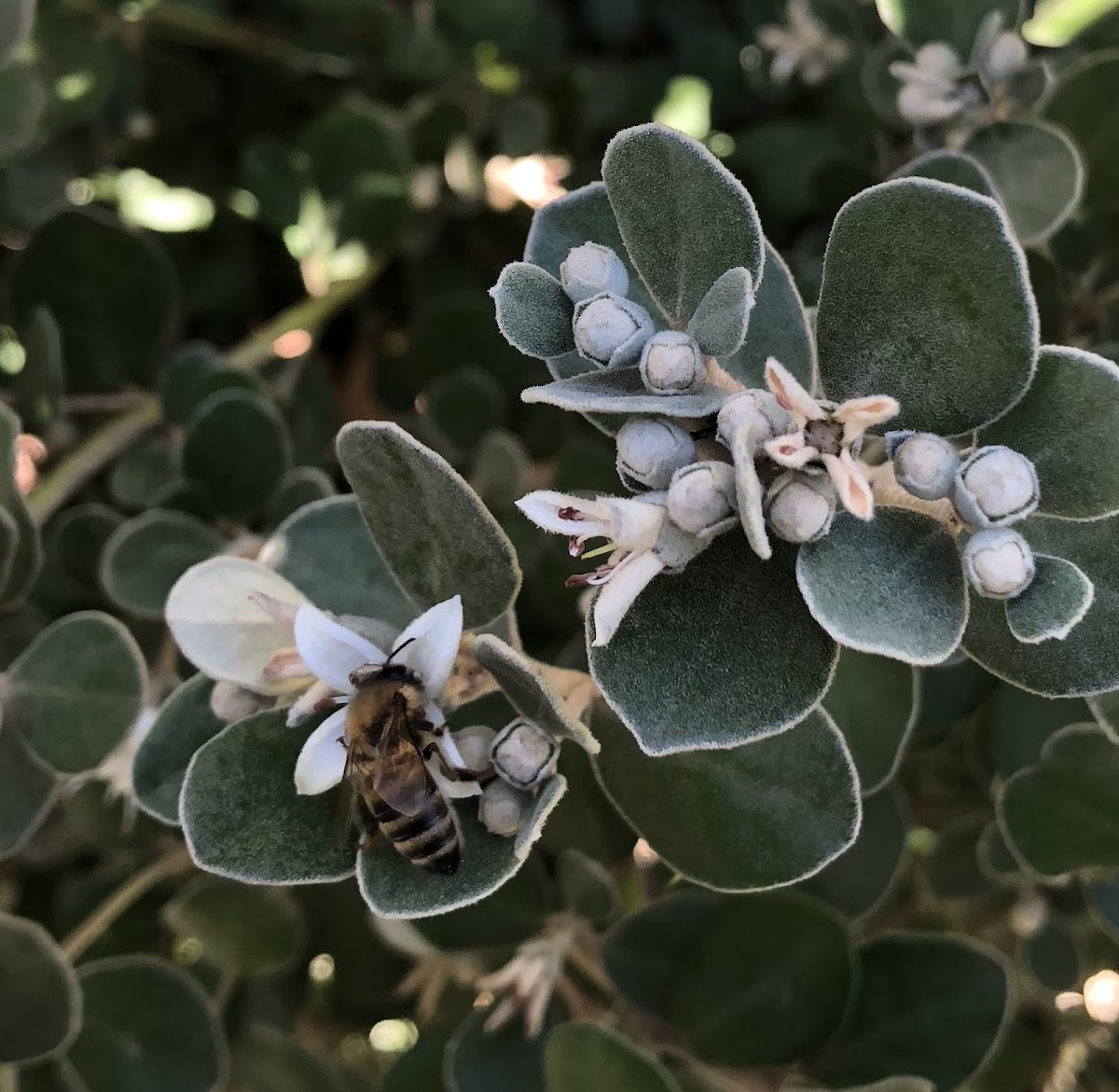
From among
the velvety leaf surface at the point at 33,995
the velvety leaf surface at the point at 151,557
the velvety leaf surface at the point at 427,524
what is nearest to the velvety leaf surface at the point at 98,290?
the velvety leaf surface at the point at 151,557

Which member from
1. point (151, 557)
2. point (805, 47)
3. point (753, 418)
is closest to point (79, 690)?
point (151, 557)

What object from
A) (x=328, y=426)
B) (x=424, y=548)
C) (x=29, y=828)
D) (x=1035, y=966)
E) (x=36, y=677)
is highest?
(x=424, y=548)

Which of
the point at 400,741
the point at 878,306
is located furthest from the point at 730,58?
the point at 400,741

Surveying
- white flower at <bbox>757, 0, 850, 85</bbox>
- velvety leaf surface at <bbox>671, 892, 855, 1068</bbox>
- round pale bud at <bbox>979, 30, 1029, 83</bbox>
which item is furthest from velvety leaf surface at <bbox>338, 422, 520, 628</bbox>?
white flower at <bbox>757, 0, 850, 85</bbox>

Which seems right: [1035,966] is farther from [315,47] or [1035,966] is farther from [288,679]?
[315,47]

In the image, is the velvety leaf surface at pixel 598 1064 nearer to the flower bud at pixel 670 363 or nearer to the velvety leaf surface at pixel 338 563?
the velvety leaf surface at pixel 338 563

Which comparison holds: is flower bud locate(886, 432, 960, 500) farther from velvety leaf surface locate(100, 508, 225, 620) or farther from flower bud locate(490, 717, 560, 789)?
velvety leaf surface locate(100, 508, 225, 620)

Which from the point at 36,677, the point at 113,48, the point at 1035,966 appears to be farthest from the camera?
the point at 113,48
